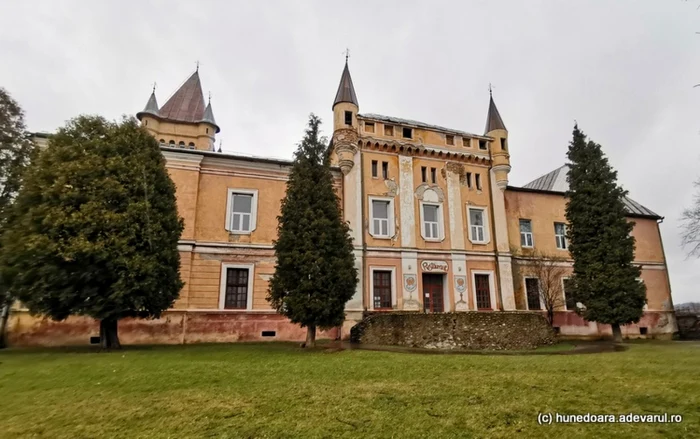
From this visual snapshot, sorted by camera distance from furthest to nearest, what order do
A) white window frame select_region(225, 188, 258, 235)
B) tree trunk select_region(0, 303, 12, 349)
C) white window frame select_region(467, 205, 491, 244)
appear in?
1. white window frame select_region(467, 205, 491, 244)
2. white window frame select_region(225, 188, 258, 235)
3. tree trunk select_region(0, 303, 12, 349)

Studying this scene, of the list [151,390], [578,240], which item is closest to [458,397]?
[151,390]

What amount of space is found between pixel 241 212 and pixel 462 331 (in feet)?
42.8

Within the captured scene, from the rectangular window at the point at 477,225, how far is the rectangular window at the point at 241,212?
13650 millimetres

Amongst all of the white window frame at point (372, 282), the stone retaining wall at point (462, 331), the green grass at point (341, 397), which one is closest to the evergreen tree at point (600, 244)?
the stone retaining wall at point (462, 331)

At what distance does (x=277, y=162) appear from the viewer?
2216 centimetres

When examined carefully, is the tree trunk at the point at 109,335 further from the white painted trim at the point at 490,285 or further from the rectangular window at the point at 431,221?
the white painted trim at the point at 490,285

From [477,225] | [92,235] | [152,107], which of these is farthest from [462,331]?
[152,107]

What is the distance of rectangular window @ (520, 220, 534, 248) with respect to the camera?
26.0 meters

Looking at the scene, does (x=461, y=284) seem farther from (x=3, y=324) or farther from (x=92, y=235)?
(x=3, y=324)

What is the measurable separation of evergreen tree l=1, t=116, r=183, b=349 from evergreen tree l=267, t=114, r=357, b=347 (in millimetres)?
4421

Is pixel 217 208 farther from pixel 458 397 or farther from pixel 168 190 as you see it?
pixel 458 397

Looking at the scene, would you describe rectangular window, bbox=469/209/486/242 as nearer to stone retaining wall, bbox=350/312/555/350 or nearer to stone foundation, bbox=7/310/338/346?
stone retaining wall, bbox=350/312/555/350

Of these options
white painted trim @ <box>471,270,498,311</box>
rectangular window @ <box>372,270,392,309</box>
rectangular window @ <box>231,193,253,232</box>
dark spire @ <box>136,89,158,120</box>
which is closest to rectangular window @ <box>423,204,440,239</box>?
white painted trim @ <box>471,270,498,311</box>

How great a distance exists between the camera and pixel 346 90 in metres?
23.9
